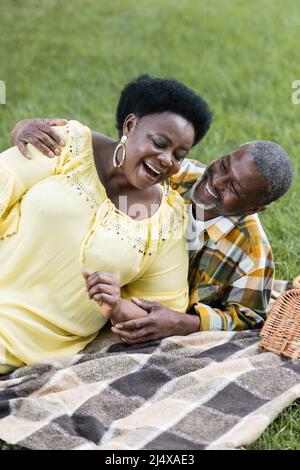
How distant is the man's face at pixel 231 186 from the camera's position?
3.66 metres

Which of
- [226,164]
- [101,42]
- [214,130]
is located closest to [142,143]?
[226,164]

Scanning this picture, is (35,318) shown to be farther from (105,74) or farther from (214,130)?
(105,74)

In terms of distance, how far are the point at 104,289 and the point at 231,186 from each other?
0.74 metres

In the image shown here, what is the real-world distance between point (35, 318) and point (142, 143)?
0.89 meters

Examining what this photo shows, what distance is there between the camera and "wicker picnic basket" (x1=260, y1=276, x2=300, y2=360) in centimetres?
377

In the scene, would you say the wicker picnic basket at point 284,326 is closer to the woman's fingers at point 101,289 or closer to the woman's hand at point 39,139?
the woman's fingers at point 101,289

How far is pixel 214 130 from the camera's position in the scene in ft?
22.9

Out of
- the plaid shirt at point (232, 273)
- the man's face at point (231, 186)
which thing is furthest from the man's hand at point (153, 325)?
the man's face at point (231, 186)

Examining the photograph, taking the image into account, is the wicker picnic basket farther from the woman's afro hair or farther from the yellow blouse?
the woman's afro hair

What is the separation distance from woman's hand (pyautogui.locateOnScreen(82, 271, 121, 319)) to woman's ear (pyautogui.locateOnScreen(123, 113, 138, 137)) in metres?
0.62

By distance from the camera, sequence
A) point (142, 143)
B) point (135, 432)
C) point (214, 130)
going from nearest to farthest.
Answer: point (135, 432)
point (142, 143)
point (214, 130)

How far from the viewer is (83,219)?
11.8ft

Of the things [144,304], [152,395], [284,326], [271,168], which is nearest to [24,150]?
[144,304]

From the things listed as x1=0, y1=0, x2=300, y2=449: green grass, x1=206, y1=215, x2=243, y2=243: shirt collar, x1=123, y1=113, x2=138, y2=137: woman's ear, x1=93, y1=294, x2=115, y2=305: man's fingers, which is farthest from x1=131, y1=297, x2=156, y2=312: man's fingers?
x1=0, y1=0, x2=300, y2=449: green grass
